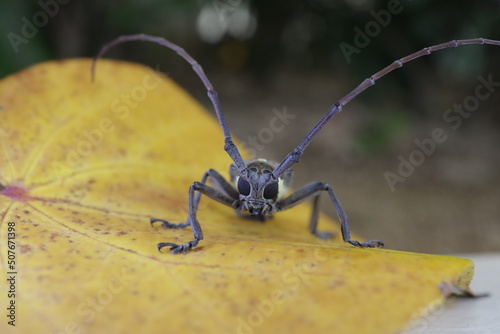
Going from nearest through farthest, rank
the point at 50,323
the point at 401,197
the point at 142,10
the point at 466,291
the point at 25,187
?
the point at 50,323 → the point at 466,291 → the point at 25,187 → the point at 142,10 → the point at 401,197

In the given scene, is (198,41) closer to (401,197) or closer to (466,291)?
(401,197)

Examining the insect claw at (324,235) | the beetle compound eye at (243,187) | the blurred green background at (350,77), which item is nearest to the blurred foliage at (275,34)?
the blurred green background at (350,77)

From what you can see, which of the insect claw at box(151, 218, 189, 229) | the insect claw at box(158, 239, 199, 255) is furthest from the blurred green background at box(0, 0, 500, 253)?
the insect claw at box(158, 239, 199, 255)

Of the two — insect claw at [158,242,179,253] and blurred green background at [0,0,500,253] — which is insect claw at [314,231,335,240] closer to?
insect claw at [158,242,179,253]

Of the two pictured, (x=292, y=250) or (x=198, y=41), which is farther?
(x=198, y=41)

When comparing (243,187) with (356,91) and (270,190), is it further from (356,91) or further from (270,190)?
(356,91)

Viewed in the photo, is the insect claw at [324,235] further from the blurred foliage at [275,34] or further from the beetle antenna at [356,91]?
the blurred foliage at [275,34]

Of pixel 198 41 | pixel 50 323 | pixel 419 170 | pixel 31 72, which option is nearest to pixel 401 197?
pixel 419 170
